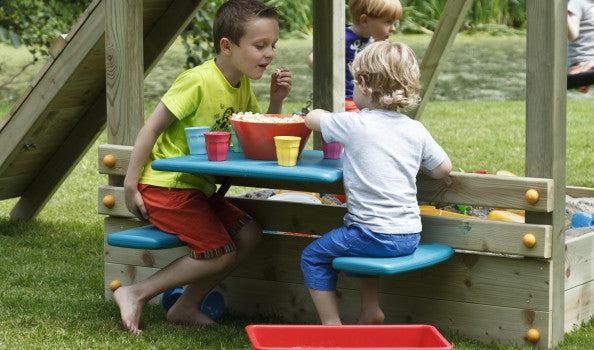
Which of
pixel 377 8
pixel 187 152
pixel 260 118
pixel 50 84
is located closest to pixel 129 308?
pixel 187 152

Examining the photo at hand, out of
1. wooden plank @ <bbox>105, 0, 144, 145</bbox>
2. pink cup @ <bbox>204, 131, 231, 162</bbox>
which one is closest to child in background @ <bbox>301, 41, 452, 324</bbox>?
pink cup @ <bbox>204, 131, 231, 162</bbox>

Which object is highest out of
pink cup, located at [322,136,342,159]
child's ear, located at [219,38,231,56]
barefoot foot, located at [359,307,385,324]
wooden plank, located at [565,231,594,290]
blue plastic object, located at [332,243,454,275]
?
child's ear, located at [219,38,231,56]

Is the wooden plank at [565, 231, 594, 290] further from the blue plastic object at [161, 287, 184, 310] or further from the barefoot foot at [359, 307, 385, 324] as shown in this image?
the blue plastic object at [161, 287, 184, 310]

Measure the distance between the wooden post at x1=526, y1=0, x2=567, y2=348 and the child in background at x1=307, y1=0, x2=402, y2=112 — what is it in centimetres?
186

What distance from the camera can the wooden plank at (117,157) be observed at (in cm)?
412

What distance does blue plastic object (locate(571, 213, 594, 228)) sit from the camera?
4.64 meters

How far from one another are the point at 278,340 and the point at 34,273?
195 cm

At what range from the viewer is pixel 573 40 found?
580 cm

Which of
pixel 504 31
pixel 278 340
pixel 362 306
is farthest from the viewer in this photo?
pixel 504 31

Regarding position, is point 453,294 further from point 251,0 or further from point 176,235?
point 251,0

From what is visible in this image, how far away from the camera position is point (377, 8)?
5.29 meters

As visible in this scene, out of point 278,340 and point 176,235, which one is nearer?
point 278,340

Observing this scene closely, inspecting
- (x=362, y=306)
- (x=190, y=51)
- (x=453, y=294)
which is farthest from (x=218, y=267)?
(x=190, y=51)

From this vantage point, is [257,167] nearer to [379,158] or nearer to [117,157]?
[379,158]
